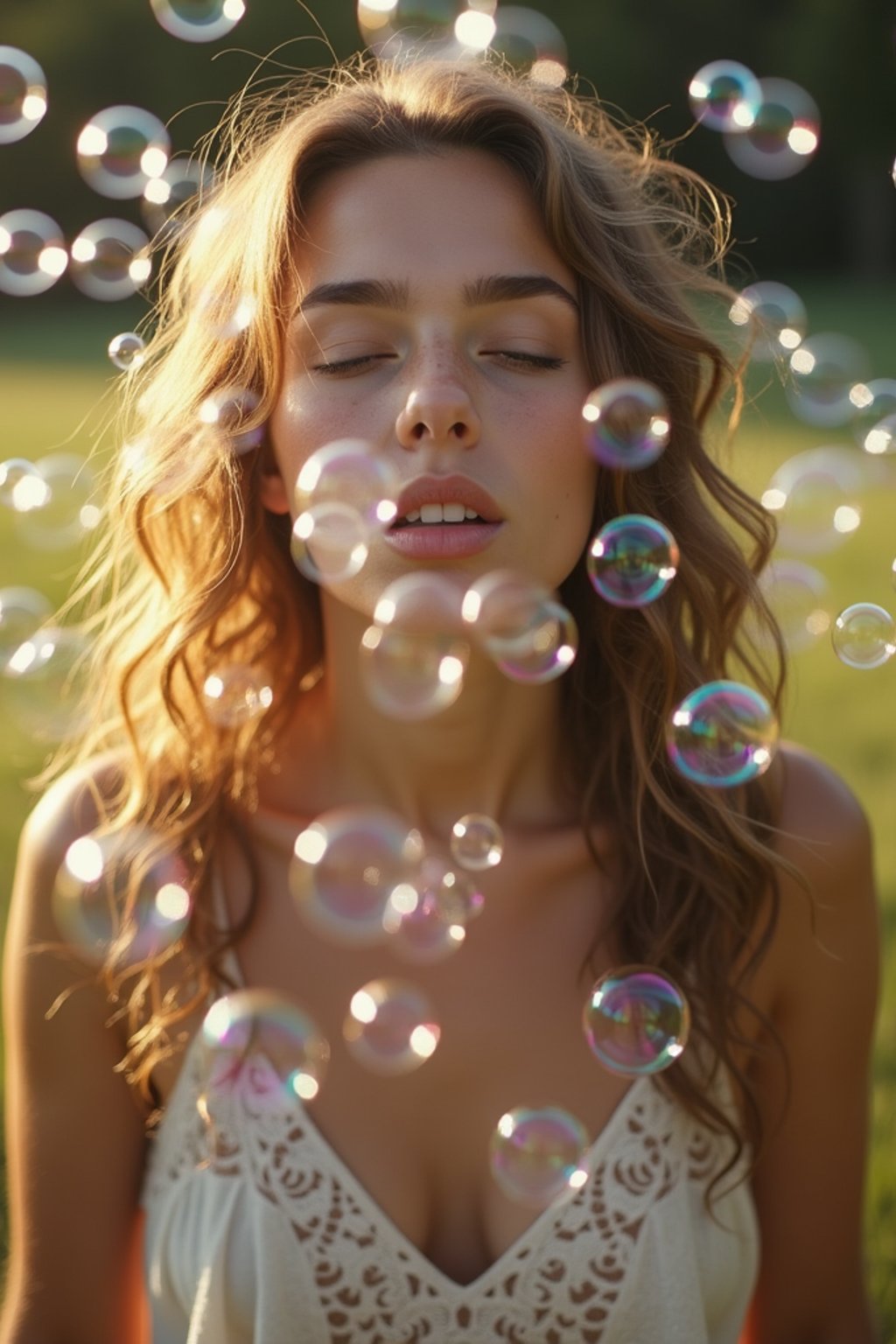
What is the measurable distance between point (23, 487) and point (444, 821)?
978mm

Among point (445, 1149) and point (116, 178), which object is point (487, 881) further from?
point (116, 178)

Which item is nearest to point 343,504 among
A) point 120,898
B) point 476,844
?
point 476,844

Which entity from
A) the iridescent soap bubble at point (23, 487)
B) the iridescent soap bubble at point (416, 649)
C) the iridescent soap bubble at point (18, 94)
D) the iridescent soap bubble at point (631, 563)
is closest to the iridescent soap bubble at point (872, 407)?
the iridescent soap bubble at point (631, 563)

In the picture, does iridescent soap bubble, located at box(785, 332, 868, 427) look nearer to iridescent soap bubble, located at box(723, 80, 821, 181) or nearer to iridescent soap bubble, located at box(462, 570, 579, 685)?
iridescent soap bubble, located at box(723, 80, 821, 181)

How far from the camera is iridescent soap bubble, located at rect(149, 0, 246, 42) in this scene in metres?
2.80

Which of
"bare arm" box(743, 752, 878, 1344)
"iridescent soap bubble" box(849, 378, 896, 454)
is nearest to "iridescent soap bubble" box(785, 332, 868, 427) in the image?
"iridescent soap bubble" box(849, 378, 896, 454)

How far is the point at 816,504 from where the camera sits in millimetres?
2867

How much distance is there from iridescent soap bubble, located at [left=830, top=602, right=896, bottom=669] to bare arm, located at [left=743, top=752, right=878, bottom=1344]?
25cm

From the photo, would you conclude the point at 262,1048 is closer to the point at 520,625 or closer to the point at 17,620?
the point at 520,625

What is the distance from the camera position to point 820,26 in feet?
95.7

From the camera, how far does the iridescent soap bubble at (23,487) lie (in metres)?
2.82

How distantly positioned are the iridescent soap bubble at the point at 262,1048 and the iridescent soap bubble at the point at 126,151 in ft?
4.91

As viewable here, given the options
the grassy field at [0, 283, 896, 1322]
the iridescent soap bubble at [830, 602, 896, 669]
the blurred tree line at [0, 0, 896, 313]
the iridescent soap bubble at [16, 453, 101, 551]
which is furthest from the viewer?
the blurred tree line at [0, 0, 896, 313]

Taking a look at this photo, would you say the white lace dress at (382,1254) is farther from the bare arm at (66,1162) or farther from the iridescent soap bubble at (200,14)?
the iridescent soap bubble at (200,14)
